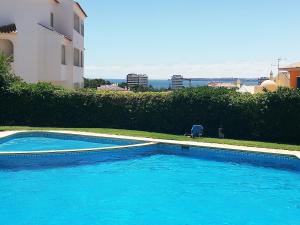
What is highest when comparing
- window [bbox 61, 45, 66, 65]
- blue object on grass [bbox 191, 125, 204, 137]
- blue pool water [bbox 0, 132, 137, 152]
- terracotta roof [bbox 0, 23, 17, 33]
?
terracotta roof [bbox 0, 23, 17, 33]

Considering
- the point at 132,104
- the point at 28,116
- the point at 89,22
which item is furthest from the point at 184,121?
the point at 89,22

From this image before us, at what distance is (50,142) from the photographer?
22.4 m

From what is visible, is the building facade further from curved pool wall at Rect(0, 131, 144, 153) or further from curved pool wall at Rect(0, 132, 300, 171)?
curved pool wall at Rect(0, 131, 144, 153)

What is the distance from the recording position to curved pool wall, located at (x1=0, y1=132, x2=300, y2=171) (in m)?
17.9

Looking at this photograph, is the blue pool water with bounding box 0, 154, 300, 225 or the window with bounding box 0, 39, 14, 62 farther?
the window with bounding box 0, 39, 14, 62

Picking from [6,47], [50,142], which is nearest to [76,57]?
[6,47]

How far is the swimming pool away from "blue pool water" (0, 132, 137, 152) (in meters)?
2.22

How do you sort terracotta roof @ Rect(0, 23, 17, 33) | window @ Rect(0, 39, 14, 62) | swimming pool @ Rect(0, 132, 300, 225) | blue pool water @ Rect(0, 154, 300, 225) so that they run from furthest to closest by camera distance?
window @ Rect(0, 39, 14, 62) → terracotta roof @ Rect(0, 23, 17, 33) → swimming pool @ Rect(0, 132, 300, 225) → blue pool water @ Rect(0, 154, 300, 225)

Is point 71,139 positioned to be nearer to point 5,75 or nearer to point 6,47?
point 5,75

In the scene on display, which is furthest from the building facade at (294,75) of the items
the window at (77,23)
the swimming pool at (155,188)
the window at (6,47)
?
the window at (6,47)

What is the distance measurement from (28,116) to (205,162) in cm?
1321

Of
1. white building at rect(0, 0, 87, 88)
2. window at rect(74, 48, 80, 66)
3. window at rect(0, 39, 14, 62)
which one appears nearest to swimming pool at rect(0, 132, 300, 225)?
white building at rect(0, 0, 87, 88)

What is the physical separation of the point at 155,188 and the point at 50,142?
889 cm

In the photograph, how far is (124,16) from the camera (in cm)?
3797
